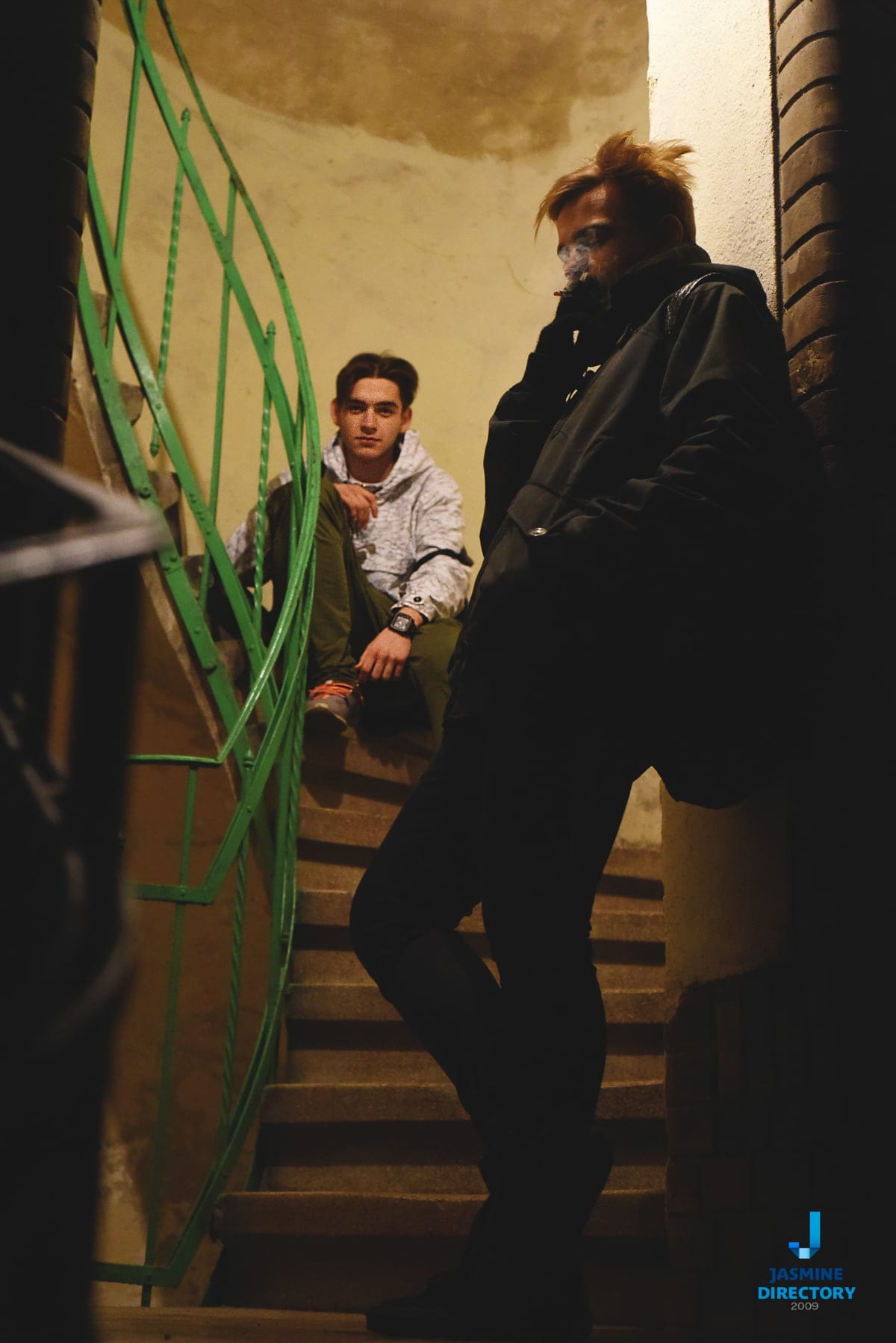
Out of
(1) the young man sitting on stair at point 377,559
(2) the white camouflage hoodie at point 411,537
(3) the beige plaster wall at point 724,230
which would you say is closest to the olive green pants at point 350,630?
(1) the young man sitting on stair at point 377,559

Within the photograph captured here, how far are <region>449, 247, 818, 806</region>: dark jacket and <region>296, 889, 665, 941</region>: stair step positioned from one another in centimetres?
173

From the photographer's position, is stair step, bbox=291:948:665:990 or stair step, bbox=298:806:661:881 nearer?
stair step, bbox=291:948:665:990

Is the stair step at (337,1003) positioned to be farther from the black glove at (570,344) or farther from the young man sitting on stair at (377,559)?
the black glove at (570,344)

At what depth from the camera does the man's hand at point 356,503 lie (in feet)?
13.9

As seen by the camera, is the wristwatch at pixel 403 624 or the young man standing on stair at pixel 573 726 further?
the wristwatch at pixel 403 624

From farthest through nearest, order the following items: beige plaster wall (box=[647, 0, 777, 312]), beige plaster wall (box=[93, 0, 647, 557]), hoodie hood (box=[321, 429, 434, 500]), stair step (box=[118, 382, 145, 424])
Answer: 1. beige plaster wall (box=[93, 0, 647, 557])
2. hoodie hood (box=[321, 429, 434, 500])
3. stair step (box=[118, 382, 145, 424])
4. beige plaster wall (box=[647, 0, 777, 312])

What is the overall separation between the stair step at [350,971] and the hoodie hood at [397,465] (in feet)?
5.58

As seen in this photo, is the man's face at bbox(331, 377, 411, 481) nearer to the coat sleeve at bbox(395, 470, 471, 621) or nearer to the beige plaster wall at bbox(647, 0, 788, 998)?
the coat sleeve at bbox(395, 470, 471, 621)

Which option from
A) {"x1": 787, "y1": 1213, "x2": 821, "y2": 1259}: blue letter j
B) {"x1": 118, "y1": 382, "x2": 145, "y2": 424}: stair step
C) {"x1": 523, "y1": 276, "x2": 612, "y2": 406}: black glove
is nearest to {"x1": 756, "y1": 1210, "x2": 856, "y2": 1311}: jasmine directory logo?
{"x1": 787, "y1": 1213, "x2": 821, "y2": 1259}: blue letter j

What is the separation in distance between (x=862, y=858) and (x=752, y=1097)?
0.35 metres

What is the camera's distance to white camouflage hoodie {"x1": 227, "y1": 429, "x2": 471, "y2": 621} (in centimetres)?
407

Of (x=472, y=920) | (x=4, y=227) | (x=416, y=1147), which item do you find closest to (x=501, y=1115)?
(x=4, y=227)

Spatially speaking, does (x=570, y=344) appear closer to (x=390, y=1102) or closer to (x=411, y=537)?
(x=390, y=1102)

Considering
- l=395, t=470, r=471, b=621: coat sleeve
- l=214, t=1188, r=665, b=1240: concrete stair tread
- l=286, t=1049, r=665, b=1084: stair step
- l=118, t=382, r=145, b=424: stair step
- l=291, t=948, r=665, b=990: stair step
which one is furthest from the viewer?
l=395, t=470, r=471, b=621: coat sleeve
